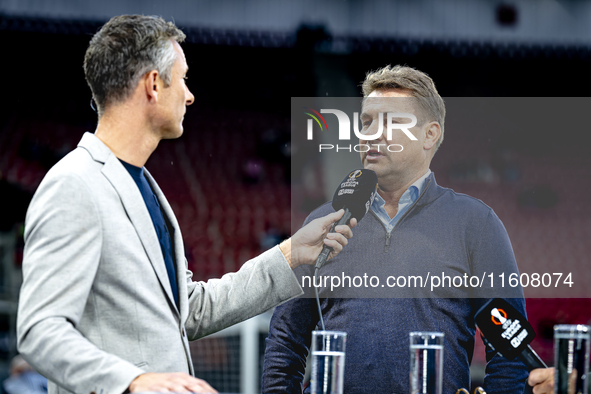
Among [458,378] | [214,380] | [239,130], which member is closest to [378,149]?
[458,378]

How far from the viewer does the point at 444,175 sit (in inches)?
69.3

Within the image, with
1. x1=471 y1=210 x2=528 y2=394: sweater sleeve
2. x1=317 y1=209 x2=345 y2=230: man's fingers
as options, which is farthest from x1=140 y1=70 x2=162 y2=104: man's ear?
x1=471 y1=210 x2=528 y2=394: sweater sleeve

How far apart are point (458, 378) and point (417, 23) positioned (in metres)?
3.29

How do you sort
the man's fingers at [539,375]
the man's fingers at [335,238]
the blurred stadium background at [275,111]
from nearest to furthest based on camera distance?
the man's fingers at [539,375]
the man's fingers at [335,238]
the blurred stadium background at [275,111]

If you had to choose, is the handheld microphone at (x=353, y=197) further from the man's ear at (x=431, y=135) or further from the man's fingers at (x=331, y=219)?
the man's ear at (x=431, y=135)

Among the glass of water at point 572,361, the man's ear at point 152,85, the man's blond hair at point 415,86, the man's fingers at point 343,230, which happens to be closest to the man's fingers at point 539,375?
the glass of water at point 572,361

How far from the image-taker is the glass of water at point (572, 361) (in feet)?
3.49

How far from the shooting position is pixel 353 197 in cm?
155

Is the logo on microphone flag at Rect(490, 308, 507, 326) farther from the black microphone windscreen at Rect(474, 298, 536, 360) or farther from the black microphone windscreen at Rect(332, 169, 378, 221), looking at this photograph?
the black microphone windscreen at Rect(332, 169, 378, 221)

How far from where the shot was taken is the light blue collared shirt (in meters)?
1.71

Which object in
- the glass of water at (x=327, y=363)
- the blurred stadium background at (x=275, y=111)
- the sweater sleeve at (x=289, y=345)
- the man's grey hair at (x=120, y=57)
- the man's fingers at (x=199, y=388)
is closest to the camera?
the man's fingers at (x=199, y=388)

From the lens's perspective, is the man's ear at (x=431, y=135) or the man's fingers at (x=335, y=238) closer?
the man's fingers at (x=335, y=238)

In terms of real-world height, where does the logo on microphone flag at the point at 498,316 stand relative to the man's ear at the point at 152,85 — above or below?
below

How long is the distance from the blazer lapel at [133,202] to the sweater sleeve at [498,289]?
0.88 meters
